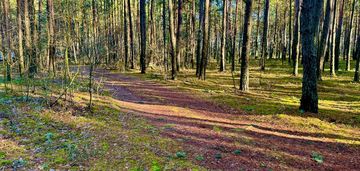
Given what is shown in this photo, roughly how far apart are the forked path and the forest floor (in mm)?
26

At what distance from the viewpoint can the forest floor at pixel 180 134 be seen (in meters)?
5.70

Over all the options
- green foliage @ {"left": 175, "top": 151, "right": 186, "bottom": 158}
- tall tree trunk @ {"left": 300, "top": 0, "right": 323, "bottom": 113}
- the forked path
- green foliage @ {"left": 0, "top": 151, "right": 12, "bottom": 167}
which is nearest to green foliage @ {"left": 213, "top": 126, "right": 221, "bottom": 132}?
the forked path

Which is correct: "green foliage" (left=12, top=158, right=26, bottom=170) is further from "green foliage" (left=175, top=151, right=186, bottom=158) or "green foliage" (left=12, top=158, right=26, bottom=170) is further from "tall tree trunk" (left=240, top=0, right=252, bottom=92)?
"tall tree trunk" (left=240, top=0, right=252, bottom=92)

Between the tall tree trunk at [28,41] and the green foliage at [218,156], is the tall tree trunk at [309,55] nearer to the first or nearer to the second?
the green foliage at [218,156]

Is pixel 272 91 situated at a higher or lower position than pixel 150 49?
lower

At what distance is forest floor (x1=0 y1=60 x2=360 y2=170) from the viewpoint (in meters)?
5.70

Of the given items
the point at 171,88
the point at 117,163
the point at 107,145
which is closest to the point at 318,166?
the point at 117,163

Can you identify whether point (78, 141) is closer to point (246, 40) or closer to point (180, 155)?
point (180, 155)

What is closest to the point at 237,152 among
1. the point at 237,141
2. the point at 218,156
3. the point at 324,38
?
the point at 218,156

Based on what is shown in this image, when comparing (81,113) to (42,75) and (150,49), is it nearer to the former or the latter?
(42,75)

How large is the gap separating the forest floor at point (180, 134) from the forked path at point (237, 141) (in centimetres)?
3

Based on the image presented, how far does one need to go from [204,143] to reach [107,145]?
2.52 metres

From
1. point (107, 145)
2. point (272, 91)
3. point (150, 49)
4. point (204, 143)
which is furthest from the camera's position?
point (150, 49)

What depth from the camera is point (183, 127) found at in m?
8.38
